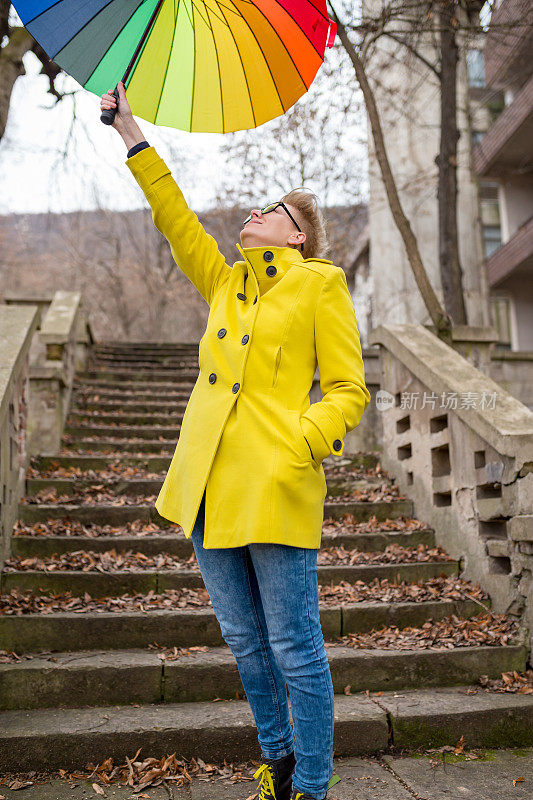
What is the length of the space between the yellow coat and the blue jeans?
100 mm

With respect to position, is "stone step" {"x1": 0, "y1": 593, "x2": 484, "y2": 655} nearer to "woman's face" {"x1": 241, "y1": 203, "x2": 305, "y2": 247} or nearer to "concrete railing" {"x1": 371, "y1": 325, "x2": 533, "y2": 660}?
"concrete railing" {"x1": 371, "y1": 325, "x2": 533, "y2": 660}

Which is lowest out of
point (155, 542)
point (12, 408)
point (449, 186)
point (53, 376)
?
point (155, 542)

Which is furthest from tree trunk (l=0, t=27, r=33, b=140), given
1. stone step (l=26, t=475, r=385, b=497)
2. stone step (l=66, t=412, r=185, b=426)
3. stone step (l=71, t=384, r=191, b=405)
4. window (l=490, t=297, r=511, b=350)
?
window (l=490, t=297, r=511, b=350)

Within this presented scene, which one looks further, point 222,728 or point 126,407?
point 126,407

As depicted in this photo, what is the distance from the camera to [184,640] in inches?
135

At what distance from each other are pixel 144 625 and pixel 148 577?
0.44 metres

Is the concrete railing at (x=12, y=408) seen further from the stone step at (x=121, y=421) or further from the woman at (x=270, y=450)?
the woman at (x=270, y=450)

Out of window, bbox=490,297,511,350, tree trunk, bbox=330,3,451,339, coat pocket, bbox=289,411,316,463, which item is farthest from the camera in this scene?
window, bbox=490,297,511,350

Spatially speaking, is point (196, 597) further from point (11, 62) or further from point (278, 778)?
point (11, 62)

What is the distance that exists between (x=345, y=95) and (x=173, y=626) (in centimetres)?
872

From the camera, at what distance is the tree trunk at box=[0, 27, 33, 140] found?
8.70 m

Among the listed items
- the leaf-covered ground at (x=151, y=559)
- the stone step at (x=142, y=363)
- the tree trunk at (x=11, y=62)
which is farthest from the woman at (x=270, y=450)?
the tree trunk at (x=11, y=62)

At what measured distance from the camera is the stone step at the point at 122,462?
5410 mm

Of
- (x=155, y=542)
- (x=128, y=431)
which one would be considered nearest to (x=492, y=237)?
(x=128, y=431)
